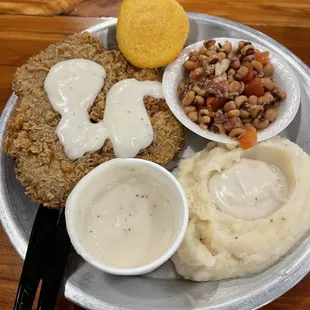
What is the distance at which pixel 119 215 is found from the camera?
6.62ft

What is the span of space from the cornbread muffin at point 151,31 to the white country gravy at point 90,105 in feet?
0.53

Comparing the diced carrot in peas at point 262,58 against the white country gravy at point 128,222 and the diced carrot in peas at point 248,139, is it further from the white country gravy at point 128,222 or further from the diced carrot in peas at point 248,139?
the white country gravy at point 128,222

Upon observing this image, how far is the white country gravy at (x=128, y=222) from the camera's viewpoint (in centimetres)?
196

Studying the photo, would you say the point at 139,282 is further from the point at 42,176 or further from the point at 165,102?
the point at 165,102

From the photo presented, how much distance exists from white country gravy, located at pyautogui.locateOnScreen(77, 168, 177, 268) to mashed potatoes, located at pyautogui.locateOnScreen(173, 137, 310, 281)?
0.19 meters

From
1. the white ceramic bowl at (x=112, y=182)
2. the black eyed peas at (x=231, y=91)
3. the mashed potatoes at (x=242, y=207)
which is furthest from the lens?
the black eyed peas at (x=231, y=91)

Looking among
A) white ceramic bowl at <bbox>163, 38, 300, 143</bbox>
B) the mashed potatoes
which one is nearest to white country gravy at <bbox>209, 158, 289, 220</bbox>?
the mashed potatoes

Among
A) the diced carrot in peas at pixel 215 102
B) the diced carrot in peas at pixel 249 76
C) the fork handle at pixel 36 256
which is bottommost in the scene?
the fork handle at pixel 36 256

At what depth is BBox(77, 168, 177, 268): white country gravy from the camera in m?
1.96

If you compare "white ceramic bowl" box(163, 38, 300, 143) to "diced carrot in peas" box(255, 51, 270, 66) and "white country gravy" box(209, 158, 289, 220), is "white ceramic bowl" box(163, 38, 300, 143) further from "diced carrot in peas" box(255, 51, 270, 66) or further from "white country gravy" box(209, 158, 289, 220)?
"white country gravy" box(209, 158, 289, 220)

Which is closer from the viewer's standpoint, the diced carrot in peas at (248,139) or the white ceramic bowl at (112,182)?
the white ceramic bowl at (112,182)

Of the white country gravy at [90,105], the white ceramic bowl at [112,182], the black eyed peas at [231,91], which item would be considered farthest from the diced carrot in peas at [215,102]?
the white ceramic bowl at [112,182]

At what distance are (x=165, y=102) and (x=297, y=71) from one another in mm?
865

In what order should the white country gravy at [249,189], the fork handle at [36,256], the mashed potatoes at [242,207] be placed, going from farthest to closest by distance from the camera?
the white country gravy at [249,189]
the mashed potatoes at [242,207]
the fork handle at [36,256]
